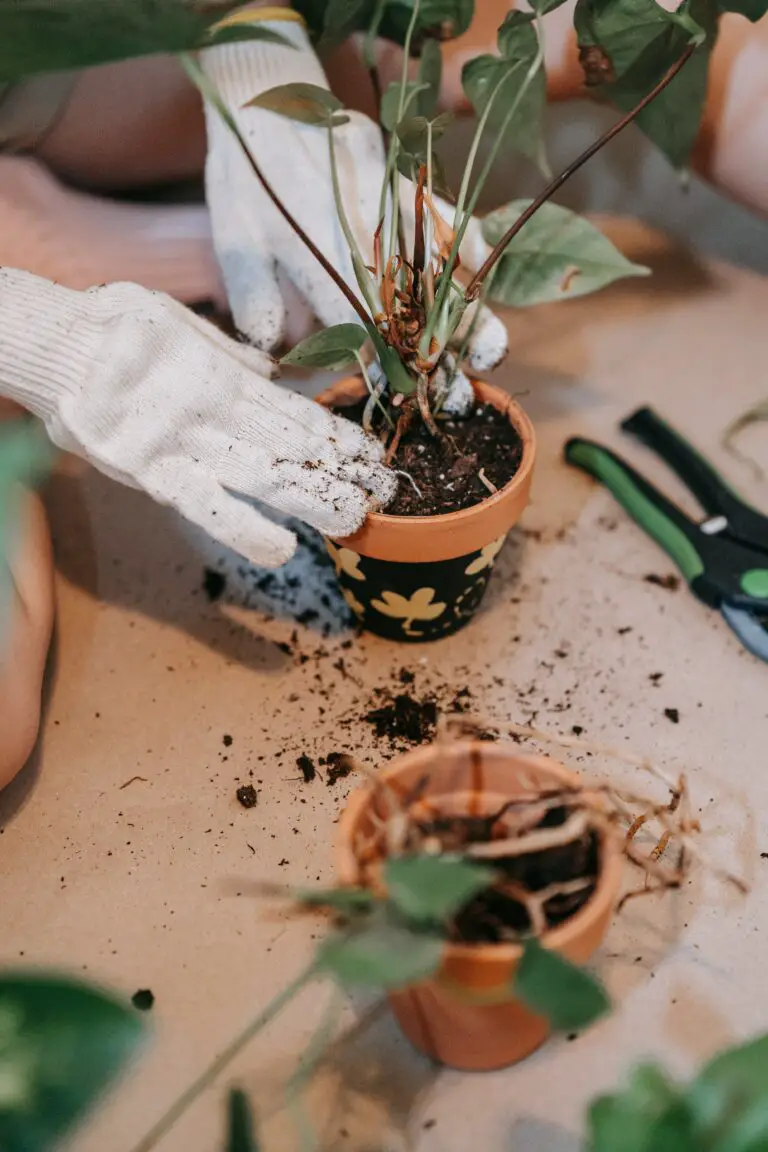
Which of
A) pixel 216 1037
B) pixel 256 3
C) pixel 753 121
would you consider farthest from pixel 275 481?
pixel 753 121

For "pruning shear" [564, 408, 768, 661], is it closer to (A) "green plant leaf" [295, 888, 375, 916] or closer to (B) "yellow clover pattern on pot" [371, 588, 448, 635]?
(B) "yellow clover pattern on pot" [371, 588, 448, 635]

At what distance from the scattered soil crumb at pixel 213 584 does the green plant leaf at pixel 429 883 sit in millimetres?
553

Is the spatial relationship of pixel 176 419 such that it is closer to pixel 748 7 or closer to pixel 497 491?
pixel 497 491

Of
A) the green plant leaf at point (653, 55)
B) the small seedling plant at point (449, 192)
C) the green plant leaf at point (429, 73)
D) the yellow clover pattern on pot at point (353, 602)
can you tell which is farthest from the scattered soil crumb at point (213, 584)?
the green plant leaf at point (653, 55)

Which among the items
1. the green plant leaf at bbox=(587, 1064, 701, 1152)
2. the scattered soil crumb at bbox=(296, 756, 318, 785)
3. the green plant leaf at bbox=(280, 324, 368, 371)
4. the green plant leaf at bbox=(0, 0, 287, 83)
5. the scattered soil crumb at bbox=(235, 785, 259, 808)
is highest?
the green plant leaf at bbox=(0, 0, 287, 83)

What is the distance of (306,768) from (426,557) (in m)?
0.20

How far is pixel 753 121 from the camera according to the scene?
108 centimetres

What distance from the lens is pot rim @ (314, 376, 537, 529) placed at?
0.74m

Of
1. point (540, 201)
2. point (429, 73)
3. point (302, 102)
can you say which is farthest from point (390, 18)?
point (540, 201)

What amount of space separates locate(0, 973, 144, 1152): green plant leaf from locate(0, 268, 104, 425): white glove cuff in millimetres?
479

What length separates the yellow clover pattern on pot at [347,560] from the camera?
0.80m

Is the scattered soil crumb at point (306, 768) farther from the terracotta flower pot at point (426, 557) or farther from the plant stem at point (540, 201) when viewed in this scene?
the plant stem at point (540, 201)

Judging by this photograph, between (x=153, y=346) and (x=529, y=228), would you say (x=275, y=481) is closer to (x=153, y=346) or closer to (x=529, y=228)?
(x=153, y=346)

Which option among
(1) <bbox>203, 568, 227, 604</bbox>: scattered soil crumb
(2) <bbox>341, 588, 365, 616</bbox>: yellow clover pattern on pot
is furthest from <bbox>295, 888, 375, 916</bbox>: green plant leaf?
(1) <bbox>203, 568, 227, 604</bbox>: scattered soil crumb
